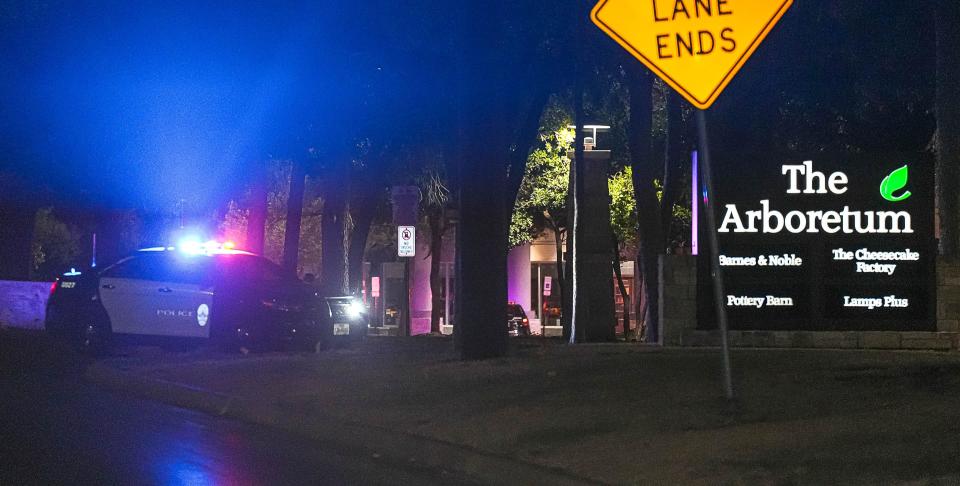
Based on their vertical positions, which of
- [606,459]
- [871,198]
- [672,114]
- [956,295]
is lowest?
[606,459]

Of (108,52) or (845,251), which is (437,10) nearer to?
(845,251)

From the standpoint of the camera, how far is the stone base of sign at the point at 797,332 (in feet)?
49.7

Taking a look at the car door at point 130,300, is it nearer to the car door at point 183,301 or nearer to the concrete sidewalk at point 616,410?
the car door at point 183,301

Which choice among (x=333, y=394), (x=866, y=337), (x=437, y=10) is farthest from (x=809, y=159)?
(x=333, y=394)

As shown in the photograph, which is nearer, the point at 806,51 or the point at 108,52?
the point at 806,51

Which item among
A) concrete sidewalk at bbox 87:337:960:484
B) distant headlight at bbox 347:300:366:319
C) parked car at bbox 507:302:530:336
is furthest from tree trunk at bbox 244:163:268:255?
concrete sidewalk at bbox 87:337:960:484

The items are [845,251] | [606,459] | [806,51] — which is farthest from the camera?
[806,51]

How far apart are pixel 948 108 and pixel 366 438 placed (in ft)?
35.8

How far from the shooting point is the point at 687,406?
1065 cm

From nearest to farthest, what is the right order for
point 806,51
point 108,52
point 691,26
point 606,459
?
point 606,459
point 691,26
point 806,51
point 108,52

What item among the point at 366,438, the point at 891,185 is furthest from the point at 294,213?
the point at 366,438

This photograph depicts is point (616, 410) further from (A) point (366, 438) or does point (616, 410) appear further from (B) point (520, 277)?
(B) point (520, 277)

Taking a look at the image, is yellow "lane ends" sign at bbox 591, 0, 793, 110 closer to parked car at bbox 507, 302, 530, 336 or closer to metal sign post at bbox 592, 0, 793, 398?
metal sign post at bbox 592, 0, 793, 398

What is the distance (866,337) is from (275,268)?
879cm
